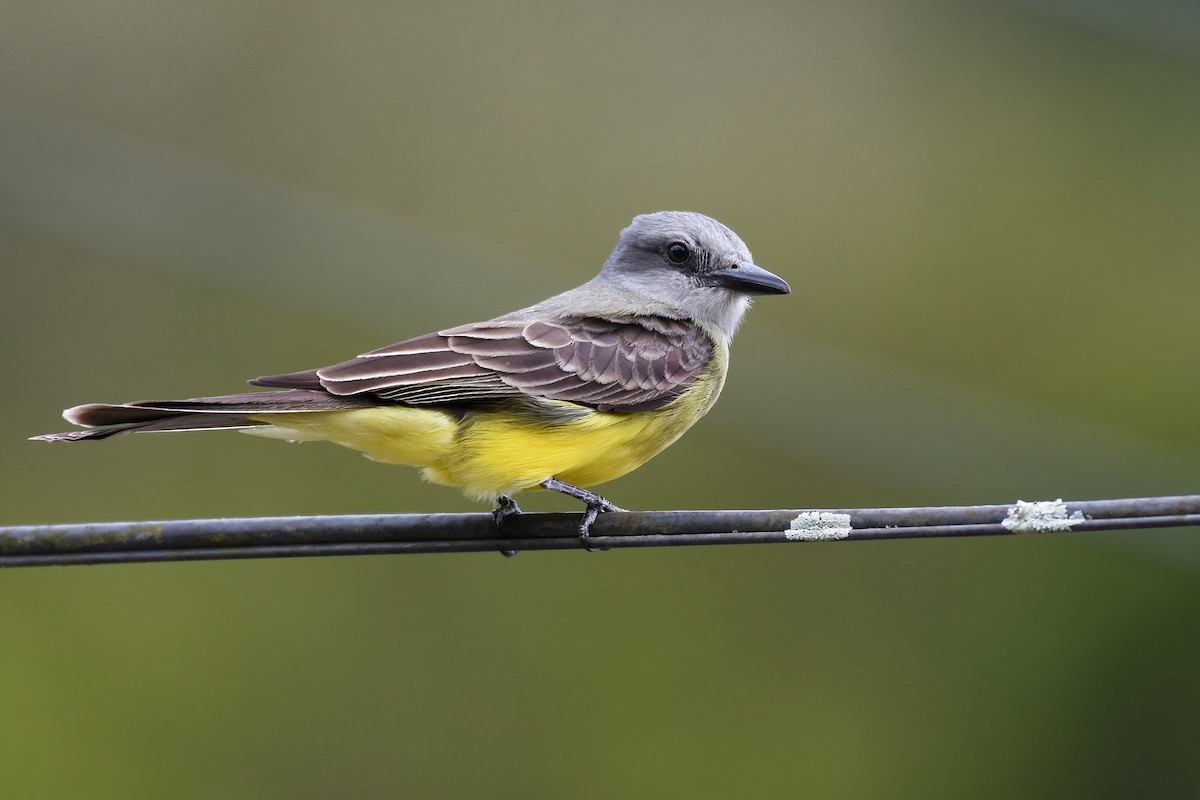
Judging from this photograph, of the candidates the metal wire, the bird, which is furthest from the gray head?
the metal wire

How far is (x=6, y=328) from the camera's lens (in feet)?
37.4

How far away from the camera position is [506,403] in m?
4.79

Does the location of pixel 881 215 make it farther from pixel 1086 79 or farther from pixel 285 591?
pixel 285 591

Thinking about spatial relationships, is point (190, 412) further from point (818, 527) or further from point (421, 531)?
point (818, 527)

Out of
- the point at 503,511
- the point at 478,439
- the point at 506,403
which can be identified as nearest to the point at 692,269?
the point at 506,403

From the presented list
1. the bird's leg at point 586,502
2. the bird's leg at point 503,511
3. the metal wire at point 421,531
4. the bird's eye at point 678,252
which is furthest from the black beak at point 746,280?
the metal wire at point 421,531

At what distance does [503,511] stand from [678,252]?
68.0 inches

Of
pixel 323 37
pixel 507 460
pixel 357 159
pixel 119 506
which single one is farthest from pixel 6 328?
pixel 507 460

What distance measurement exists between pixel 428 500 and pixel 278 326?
82.7 inches

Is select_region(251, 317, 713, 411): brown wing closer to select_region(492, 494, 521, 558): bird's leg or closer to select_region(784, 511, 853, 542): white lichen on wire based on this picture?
select_region(492, 494, 521, 558): bird's leg

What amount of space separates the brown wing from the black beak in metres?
0.40

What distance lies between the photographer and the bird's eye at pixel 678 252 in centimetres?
590

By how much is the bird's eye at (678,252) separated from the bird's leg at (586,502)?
140 centimetres

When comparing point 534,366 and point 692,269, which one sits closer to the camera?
point 534,366
